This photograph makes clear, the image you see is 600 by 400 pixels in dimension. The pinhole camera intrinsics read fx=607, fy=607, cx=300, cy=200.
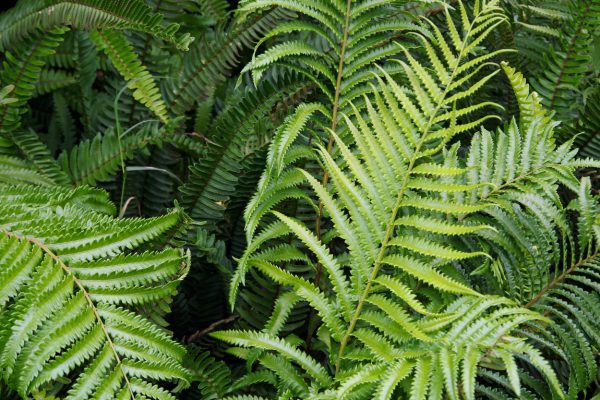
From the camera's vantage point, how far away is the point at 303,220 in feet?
4.48

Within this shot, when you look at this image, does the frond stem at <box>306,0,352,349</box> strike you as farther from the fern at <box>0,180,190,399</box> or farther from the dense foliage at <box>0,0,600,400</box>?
the fern at <box>0,180,190,399</box>

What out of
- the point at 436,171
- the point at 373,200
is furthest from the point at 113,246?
the point at 436,171

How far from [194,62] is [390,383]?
1045 millimetres

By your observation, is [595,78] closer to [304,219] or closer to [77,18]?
[304,219]

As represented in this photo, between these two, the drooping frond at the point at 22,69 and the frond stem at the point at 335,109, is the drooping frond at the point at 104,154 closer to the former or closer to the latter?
the drooping frond at the point at 22,69

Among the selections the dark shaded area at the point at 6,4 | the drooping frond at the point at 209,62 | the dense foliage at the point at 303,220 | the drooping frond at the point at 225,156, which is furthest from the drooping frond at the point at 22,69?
the dark shaded area at the point at 6,4

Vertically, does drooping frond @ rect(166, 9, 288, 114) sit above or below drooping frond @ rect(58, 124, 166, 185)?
above

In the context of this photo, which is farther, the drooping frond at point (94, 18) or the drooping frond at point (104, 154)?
the drooping frond at point (104, 154)

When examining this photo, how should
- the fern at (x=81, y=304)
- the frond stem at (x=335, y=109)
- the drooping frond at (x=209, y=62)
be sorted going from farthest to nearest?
the drooping frond at (x=209, y=62)
the frond stem at (x=335, y=109)
the fern at (x=81, y=304)

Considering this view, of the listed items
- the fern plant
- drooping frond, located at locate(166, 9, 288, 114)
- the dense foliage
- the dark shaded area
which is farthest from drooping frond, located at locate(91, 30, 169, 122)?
the dark shaded area

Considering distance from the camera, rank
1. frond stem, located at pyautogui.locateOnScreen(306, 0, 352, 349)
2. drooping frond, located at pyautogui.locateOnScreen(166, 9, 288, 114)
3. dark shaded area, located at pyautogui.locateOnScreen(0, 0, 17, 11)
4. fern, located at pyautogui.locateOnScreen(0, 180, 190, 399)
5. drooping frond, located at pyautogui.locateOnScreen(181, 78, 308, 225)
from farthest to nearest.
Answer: dark shaded area, located at pyautogui.locateOnScreen(0, 0, 17, 11), drooping frond, located at pyautogui.locateOnScreen(166, 9, 288, 114), drooping frond, located at pyautogui.locateOnScreen(181, 78, 308, 225), frond stem, located at pyautogui.locateOnScreen(306, 0, 352, 349), fern, located at pyautogui.locateOnScreen(0, 180, 190, 399)

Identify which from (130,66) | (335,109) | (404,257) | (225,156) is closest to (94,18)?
(130,66)

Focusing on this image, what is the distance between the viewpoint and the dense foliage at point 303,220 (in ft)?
3.11

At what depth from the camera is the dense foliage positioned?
3.11 feet
